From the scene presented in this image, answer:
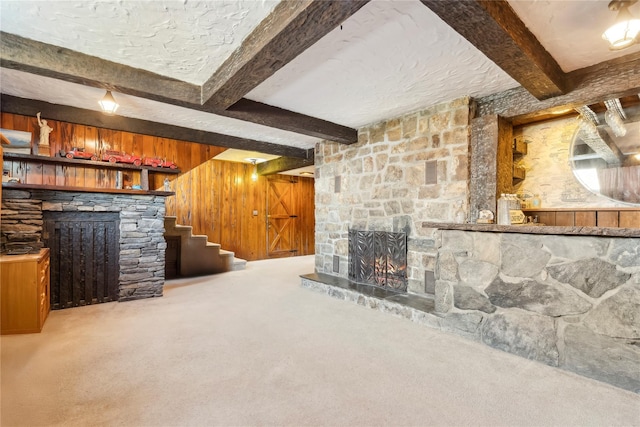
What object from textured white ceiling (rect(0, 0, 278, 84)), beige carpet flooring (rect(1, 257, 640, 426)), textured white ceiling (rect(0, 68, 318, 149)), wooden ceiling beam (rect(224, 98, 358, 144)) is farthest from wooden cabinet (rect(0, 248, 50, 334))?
wooden ceiling beam (rect(224, 98, 358, 144))

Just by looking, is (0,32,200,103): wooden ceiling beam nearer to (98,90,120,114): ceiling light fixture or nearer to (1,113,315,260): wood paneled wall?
(98,90,120,114): ceiling light fixture

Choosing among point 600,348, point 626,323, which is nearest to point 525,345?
point 600,348

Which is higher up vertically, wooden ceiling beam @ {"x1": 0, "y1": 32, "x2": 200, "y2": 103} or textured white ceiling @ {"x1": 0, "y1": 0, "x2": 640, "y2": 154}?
textured white ceiling @ {"x1": 0, "y1": 0, "x2": 640, "y2": 154}

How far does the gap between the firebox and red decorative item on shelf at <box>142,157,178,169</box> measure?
8.83 ft

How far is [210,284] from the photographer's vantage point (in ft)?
15.2

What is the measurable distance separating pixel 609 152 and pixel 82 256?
588cm

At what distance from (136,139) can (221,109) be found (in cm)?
195

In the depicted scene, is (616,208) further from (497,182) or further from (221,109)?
(221,109)

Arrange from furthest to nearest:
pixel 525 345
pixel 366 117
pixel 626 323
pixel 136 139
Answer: pixel 136 139 < pixel 366 117 < pixel 525 345 < pixel 626 323

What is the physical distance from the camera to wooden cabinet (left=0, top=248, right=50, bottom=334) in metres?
2.58

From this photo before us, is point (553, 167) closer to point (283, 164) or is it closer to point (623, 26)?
point (623, 26)

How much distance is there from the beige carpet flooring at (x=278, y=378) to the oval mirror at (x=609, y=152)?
2184 millimetres

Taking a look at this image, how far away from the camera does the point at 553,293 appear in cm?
218

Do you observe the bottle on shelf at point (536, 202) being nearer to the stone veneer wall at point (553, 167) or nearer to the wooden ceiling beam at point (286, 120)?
the stone veneer wall at point (553, 167)
